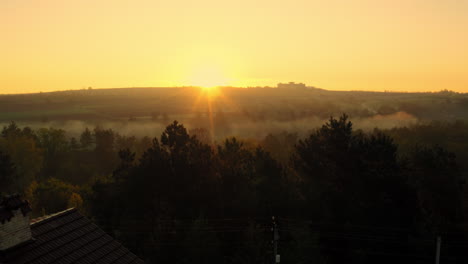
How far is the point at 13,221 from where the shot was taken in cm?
1150

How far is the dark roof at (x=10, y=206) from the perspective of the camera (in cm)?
1124

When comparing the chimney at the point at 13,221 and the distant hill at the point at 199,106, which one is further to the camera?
the distant hill at the point at 199,106

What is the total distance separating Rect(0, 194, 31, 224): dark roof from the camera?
11243 millimetres

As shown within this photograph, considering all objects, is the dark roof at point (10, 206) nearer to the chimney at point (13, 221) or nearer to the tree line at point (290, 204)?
the chimney at point (13, 221)

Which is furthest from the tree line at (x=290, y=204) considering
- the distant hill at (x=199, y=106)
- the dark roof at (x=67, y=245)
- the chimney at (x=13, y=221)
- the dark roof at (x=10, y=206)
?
the distant hill at (x=199, y=106)

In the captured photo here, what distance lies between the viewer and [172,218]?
27891 millimetres

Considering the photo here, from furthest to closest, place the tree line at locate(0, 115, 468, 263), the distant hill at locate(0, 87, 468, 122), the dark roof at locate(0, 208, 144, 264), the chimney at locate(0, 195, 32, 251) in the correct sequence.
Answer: the distant hill at locate(0, 87, 468, 122)
the tree line at locate(0, 115, 468, 263)
the dark roof at locate(0, 208, 144, 264)
the chimney at locate(0, 195, 32, 251)

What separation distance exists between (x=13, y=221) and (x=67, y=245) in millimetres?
2150

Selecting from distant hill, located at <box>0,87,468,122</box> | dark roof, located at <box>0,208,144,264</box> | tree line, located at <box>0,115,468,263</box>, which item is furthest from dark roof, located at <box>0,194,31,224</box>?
distant hill, located at <box>0,87,468,122</box>

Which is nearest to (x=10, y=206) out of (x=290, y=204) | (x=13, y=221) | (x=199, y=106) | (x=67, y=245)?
(x=13, y=221)

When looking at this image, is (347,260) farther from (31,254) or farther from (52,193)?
(52,193)

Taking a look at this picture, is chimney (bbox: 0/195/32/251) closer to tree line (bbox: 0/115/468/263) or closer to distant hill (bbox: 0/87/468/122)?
tree line (bbox: 0/115/468/263)

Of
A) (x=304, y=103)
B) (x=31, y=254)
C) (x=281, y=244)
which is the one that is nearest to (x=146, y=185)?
(x=281, y=244)

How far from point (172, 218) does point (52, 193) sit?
20.9 m
